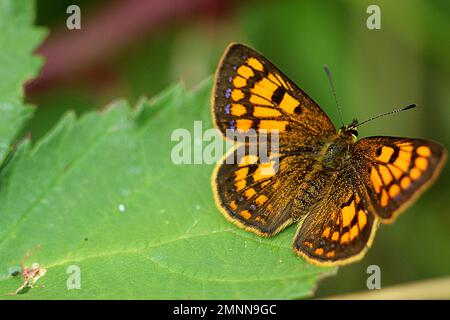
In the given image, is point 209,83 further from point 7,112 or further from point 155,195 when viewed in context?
point 7,112

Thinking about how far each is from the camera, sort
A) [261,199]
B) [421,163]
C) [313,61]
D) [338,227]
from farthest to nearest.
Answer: [313,61] < [261,199] < [338,227] < [421,163]

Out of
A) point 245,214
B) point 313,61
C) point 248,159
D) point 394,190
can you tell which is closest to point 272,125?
point 248,159

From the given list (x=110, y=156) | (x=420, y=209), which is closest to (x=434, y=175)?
(x=110, y=156)

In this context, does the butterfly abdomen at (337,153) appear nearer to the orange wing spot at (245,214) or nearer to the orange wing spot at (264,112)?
the orange wing spot at (264,112)

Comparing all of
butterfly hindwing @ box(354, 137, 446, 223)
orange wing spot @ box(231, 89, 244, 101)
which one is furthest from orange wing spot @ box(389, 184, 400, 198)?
orange wing spot @ box(231, 89, 244, 101)

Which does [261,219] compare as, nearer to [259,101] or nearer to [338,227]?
[338,227]

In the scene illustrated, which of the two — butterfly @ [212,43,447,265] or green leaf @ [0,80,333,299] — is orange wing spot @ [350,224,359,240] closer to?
butterfly @ [212,43,447,265]

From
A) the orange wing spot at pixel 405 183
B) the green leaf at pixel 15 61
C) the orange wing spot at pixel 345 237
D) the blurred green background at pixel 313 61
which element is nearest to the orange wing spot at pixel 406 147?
the orange wing spot at pixel 405 183
